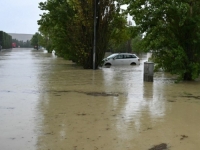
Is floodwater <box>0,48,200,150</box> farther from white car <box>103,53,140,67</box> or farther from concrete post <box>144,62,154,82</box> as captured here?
white car <box>103,53,140,67</box>

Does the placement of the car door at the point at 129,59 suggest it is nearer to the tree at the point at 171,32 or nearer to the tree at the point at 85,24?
the tree at the point at 85,24

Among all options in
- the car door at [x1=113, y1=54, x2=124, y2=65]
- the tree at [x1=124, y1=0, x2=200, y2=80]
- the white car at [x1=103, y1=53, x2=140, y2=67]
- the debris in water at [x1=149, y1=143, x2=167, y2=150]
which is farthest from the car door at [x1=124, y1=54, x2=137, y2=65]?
the debris in water at [x1=149, y1=143, x2=167, y2=150]

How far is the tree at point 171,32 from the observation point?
46.4 feet

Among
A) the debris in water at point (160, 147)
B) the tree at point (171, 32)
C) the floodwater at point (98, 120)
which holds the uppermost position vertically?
the tree at point (171, 32)

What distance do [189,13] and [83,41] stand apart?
33.0 ft

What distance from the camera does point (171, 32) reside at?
1529 centimetres

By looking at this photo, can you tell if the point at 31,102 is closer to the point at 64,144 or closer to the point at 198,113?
the point at 64,144

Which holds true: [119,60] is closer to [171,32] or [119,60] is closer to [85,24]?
[85,24]

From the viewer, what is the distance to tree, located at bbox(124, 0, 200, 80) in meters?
14.1

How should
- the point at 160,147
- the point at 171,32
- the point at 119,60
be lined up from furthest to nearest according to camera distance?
the point at 119,60, the point at 171,32, the point at 160,147

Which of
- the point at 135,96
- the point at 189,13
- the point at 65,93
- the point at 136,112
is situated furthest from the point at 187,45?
the point at 136,112

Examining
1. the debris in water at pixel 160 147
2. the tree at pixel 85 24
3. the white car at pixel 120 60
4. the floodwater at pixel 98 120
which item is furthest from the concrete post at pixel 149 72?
the white car at pixel 120 60

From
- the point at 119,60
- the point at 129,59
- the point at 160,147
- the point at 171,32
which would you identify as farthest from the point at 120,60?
the point at 160,147

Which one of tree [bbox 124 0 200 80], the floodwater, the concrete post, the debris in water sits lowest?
the debris in water
